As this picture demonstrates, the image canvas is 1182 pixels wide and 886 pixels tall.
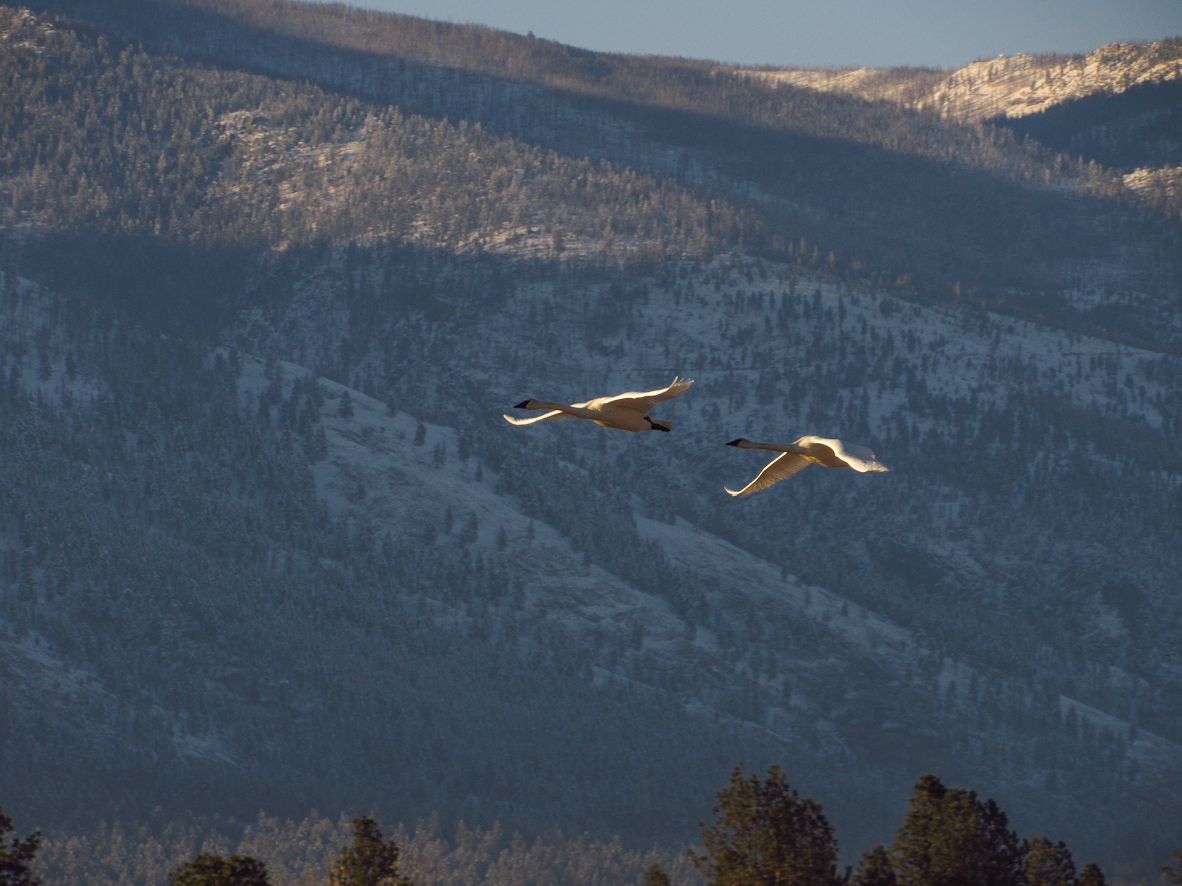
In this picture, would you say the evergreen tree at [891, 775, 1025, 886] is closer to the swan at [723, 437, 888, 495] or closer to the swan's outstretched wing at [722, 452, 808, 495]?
the swan's outstretched wing at [722, 452, 808, 495]

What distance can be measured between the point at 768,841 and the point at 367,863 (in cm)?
1367

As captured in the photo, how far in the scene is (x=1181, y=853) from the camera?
211 ft

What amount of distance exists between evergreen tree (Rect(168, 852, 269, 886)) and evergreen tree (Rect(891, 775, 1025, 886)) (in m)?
23.4

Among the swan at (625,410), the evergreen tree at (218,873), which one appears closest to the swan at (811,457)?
the swan at (625,410)

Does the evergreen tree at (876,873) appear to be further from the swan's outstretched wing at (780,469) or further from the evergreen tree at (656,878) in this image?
the swan's outstretched wing at (780,469)

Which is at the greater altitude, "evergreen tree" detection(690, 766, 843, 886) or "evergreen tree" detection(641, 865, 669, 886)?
"evergreen tree" detection(690, 766, 843, 886)

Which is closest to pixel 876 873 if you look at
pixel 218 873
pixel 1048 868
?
pixel 1048 868

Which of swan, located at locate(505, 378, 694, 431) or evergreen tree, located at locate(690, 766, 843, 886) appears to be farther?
evergreen tree, located at locate(690, 766, 843, 886)

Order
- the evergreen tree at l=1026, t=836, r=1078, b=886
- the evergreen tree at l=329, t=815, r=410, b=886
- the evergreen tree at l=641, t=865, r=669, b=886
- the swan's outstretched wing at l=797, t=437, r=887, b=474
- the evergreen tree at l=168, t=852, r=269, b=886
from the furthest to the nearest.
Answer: the evergreen tree at l=1026, t=836, r=1078, b=886, the evergreen tree at l=641, t=865, r=669, b=886, the evergreen tree at l=329, t=815, r=410, b=886, the evergreen tree at l=168, t=852, r=269, b=886, the swan's outstretched wing at l=797, t=437, r=887, b=474

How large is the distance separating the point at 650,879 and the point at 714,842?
4.86 metres

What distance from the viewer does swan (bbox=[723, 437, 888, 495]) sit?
90.3ft

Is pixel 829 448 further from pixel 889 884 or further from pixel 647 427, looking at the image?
pixel 889 884

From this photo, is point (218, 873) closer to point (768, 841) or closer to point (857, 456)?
point (768, 841)

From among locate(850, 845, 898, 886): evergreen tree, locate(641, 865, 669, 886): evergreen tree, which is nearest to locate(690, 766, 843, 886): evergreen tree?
locate(850, 845, 898, 886): evergreen tree
